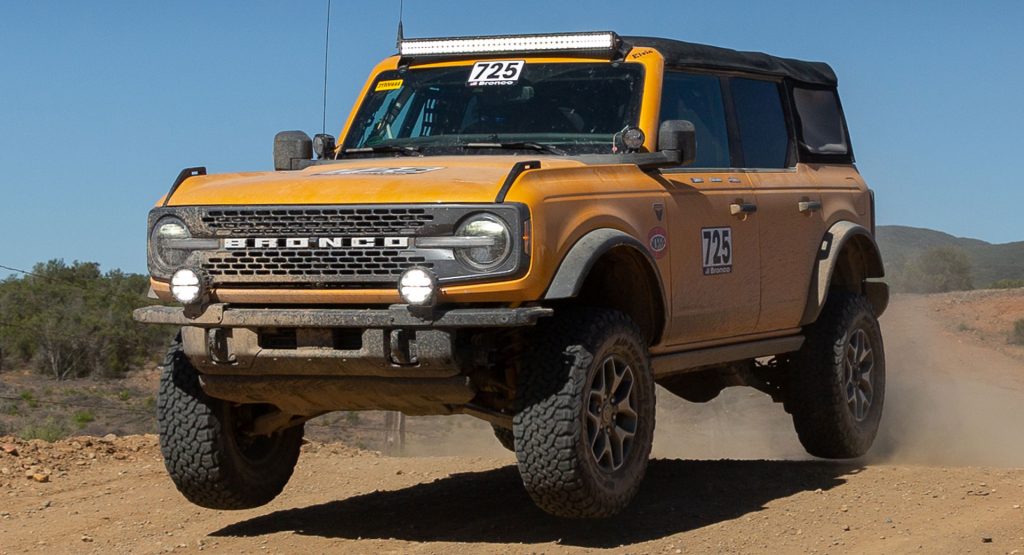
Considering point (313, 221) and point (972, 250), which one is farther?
point (972, 250)

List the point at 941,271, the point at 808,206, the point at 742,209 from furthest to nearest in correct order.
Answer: the point at 941,271, the point at 808,206, the point at 742,209

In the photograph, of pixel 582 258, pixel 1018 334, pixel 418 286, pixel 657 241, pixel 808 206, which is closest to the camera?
pixel 418 286

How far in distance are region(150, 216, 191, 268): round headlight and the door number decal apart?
2.55 m

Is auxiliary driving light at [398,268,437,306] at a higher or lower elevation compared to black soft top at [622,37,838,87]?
lower

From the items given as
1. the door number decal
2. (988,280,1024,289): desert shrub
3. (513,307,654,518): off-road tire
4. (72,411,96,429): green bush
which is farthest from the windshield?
(988,280,1024,289): desert shrub

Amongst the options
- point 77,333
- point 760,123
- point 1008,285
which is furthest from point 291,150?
point 1008,285

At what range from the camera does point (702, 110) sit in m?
8.59

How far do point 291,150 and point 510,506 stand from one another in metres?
2.19

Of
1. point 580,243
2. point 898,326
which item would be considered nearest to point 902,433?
point 580,243

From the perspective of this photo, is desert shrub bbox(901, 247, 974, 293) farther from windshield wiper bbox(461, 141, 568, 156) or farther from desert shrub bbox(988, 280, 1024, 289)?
windshield wiper bbox(461, 141, 568, 156)

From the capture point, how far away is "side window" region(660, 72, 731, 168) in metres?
8.30

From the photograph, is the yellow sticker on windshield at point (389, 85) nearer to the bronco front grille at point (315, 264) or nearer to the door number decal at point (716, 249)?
the door number decal at point (716, 249)

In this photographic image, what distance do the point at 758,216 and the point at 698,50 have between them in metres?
0.96

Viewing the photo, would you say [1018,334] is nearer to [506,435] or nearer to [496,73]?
[506,435]
